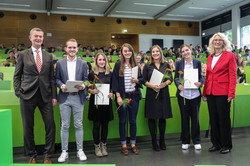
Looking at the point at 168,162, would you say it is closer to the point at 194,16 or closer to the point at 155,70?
the point at 155,70

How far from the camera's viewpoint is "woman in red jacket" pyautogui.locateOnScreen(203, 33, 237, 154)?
2309 millimetres

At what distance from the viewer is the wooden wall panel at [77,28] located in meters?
11.6

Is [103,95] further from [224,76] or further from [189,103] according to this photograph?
[224,76]

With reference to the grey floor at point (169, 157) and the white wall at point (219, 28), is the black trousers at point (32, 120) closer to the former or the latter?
the grey floor at point (169, 157)

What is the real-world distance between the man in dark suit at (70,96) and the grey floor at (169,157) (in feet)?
0.73

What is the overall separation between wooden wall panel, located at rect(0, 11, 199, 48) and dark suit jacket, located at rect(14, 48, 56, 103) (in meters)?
10.6

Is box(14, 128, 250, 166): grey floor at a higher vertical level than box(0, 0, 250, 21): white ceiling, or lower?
lower

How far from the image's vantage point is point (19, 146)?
2.32 meters

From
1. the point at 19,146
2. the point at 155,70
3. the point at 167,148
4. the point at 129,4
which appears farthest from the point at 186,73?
the point at 129,4

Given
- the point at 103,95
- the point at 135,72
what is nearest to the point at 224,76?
the point at 135,72

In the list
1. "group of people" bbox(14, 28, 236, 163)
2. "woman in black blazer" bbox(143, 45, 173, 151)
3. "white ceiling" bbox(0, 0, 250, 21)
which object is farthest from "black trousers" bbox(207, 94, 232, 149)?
"white ceiling" bbox(0, 0, 250, 21)

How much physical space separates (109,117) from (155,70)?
73 centimetres

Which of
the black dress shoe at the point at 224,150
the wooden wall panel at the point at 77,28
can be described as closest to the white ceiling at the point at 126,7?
the wooden wall panel at the point at 77,28

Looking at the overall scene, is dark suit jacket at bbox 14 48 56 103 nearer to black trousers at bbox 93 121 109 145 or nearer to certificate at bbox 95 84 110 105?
certificate at bbox 95 84 110 105
